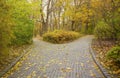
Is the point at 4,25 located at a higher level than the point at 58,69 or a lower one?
higher

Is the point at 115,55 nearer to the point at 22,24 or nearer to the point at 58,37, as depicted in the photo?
the point at 22,24

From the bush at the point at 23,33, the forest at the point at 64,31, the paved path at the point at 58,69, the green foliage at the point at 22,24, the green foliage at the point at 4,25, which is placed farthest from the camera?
the bush at the point at 23,33

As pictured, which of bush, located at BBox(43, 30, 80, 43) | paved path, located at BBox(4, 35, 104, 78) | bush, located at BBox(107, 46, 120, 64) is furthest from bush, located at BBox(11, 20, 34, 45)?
bush, located at BBox(107, 46, 120, 64)

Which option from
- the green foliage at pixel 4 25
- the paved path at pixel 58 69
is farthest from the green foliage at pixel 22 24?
the green foliage at pixel 4 25

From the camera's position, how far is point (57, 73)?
9.36 metres

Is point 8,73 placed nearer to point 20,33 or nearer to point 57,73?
point 57,73

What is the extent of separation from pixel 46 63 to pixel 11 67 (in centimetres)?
182

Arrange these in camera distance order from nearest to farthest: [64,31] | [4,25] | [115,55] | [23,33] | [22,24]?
[115,55] → [4,25] → [22,24] → [23,33] → [64,31]

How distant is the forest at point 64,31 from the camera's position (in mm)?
10617

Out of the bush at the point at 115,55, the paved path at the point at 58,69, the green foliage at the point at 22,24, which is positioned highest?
the green foliage at the point at 22,24

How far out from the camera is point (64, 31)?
84.0ft

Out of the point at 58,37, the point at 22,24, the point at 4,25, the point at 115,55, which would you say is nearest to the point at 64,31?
the point at 58,37

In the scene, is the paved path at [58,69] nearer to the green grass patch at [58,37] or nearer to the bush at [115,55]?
the bush at [115,55]

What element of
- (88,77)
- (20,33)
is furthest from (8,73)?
(20,33)
